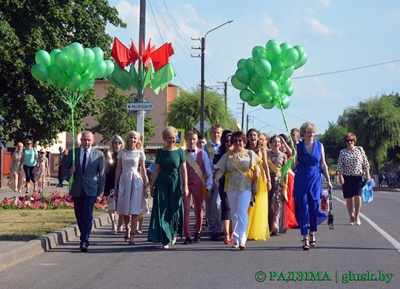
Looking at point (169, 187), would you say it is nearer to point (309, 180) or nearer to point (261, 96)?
point (309, 180)

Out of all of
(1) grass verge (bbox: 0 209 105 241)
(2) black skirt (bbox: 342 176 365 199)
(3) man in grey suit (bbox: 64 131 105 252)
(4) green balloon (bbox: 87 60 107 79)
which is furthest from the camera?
(2) black skirt (bbox: 342 176 365 199)

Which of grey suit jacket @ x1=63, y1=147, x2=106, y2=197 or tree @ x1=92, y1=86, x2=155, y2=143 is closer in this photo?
grey suit jacket @ x1=63, y1=147, x2=106, y2=197

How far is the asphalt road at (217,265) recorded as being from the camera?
7.82 m

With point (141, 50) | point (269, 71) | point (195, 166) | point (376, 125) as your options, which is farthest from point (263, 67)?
point (376, 125)

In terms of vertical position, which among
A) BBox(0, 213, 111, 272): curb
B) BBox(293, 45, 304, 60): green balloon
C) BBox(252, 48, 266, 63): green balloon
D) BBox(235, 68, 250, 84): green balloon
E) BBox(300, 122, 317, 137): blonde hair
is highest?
BBox(293, 45, 304, 60): green balloon

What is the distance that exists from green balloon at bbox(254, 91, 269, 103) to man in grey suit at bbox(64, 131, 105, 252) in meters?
3.77

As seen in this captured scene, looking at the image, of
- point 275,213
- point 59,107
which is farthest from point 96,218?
point 59,107

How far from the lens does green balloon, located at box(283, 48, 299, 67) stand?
42.8 feet

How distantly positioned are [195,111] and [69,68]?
4447cm

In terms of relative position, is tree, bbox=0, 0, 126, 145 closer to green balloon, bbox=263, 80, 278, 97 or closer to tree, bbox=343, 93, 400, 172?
green balloon, bbox=263, 80, 278, 97

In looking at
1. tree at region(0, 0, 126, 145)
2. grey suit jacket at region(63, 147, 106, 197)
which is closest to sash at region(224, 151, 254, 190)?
grey suit jacket at region(63, 147, 106, 197)

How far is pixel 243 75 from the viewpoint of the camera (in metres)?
13.8

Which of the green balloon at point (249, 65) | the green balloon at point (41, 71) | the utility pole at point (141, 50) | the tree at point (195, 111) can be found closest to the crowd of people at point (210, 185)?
the green balloon at point (249, 65)

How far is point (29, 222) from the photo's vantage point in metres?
13.7
